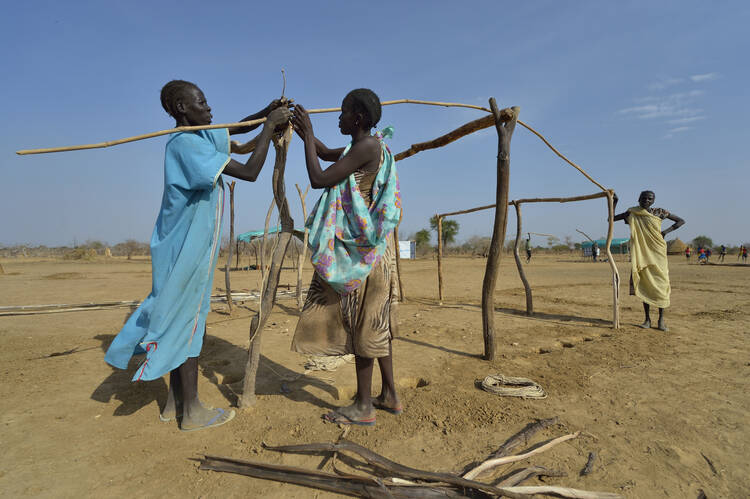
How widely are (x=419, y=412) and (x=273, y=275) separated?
4.49 feet

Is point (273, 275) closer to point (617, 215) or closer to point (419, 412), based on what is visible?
point (419, 412)

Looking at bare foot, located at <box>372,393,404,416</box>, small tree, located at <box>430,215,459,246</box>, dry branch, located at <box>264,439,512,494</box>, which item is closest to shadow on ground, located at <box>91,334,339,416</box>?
bare foot, located at <box>372,393,404,416</box>

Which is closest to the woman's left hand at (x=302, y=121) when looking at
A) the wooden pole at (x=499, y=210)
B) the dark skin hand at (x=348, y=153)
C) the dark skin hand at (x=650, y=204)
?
the dark skin hand at (x=348, y=153)

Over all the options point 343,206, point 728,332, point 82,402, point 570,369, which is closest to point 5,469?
point 82,402

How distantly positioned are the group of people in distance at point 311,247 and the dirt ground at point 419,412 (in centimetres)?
31

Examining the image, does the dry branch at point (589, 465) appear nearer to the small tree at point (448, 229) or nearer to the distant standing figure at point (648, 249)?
the distant standing figure at point (648, 249)

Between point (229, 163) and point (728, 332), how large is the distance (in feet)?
19.8

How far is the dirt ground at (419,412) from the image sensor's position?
67.3 inches

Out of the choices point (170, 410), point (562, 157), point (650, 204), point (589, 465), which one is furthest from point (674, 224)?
point (170, 410)

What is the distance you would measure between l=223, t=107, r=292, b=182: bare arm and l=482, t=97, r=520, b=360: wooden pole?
2276 mm

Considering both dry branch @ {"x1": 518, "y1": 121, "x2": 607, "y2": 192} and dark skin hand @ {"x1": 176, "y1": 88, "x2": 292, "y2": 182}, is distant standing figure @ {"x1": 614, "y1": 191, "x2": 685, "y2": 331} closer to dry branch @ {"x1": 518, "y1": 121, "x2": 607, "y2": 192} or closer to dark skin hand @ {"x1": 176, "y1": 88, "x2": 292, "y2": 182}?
dry branch @ {"x1": 518, "y1": 121, "x2": 607, "y2": 192}

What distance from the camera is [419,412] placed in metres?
2.40

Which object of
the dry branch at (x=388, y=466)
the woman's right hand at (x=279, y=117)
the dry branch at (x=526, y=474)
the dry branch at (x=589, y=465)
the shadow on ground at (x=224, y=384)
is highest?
the woman's right hand at (x=279, y=117)

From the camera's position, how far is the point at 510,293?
354 inches
